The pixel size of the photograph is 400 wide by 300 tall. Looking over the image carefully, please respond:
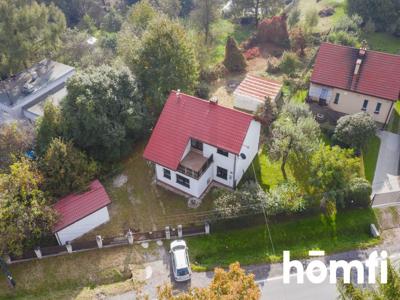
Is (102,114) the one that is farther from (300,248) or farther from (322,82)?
(322,82)

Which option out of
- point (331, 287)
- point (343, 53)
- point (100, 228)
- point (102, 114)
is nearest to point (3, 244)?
point (100, 228)

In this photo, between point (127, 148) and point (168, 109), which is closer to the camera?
point (168, 109)

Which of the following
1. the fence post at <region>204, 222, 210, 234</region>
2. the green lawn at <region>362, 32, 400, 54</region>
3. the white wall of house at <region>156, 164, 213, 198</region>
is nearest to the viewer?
the fence post at <region>204, 222, 210, 234</region>

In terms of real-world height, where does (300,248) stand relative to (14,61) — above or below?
below

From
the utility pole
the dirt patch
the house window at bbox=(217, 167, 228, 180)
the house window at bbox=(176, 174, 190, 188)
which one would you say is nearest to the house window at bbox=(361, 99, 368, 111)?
the house window at bbox=(217, 167, 228, 180)

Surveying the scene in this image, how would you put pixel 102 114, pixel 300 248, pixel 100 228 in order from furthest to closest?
pixel 102 114, pixel 100 228, pixel 300 248

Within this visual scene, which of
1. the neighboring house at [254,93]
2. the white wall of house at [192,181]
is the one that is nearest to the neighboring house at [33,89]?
the white wall of house at [192,181]

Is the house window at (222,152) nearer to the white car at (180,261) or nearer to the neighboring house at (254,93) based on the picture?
the white car at (180,261)

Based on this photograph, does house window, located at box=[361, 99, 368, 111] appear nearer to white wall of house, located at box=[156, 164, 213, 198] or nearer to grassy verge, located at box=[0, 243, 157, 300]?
white wall of house, located at box=[156, 164, 213, 198]
